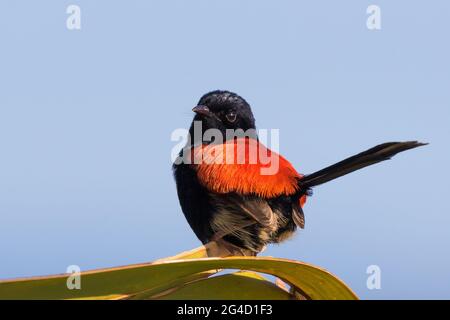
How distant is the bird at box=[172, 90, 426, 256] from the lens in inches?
148

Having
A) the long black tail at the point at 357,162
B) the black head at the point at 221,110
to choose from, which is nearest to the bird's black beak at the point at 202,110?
the black head at the point at 221,110

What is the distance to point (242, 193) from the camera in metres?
3.75

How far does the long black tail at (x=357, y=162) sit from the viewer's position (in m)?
3.23

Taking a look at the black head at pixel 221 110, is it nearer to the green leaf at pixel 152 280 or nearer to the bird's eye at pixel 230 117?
the bird's eye at pixel 230 117

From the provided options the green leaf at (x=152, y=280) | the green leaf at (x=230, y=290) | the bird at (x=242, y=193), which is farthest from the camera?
the bird at (x=242, y=193)

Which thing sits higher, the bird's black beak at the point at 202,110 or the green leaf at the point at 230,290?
the bird's black beak at the point at 202,110

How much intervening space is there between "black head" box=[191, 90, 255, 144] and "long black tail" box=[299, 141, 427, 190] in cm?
77

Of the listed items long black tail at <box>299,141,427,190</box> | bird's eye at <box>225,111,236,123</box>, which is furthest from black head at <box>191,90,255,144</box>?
long black tail at <box>299,141,427,190</box>

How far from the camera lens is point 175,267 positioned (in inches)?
82.8

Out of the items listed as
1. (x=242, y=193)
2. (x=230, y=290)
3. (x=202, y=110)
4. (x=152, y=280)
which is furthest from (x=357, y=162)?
(x=152, y=280)

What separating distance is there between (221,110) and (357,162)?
4.11 ft
